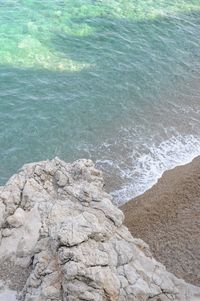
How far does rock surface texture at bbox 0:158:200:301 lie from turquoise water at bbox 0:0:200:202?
3.39 metres

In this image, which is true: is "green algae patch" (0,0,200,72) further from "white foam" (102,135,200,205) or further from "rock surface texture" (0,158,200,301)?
"rock surface texture" (0,158,200,301)

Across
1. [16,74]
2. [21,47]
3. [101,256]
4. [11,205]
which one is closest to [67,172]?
[11,205]

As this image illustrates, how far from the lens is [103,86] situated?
23203 mm

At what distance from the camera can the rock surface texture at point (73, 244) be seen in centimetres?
1145

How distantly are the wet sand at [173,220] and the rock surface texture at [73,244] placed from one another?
43.6 inches

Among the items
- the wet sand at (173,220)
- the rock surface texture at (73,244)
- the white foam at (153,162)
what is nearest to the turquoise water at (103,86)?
the white foam at (153,162)

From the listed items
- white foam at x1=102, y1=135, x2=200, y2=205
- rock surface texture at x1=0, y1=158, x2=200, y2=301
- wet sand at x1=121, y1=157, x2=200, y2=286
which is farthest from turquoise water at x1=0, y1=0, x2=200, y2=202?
rock surface texture at x1=0, y1=158, x2=200, y2=301

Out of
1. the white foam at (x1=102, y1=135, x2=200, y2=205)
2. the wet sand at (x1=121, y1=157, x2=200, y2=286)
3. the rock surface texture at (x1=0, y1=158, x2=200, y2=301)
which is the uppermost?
the rock surface texture at (x1=0, y1=158, x2=200, y2=301)

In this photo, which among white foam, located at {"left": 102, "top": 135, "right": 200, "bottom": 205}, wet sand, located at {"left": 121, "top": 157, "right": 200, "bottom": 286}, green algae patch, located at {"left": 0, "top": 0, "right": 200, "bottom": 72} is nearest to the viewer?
wet sand, located at {"left": 121, "top": 157, "right": 200, "bottom": 286}

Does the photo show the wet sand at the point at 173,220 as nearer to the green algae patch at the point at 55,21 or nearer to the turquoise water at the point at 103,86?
the turquoise water at the point at 103,86

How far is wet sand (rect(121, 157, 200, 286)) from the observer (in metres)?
13.9

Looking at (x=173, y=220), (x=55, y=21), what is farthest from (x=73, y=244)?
(x=55, y=21)

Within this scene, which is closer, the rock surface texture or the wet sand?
the rock surface texture

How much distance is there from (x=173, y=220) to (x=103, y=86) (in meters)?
9.69
